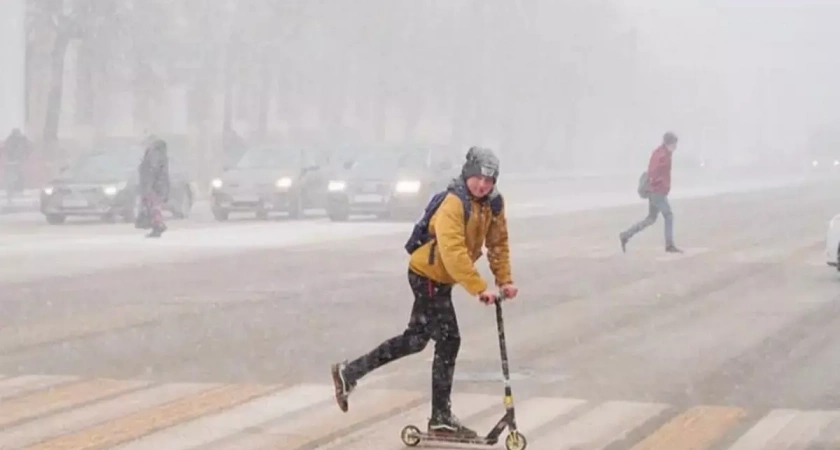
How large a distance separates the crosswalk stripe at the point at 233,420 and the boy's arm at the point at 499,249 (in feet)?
5.51

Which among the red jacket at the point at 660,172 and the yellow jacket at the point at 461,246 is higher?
the yellow jacket at the point at 461,246

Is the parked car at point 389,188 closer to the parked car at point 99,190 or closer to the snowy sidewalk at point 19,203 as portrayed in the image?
the parked car at point 99,190

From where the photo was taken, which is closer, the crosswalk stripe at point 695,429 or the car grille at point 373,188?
the crosswalk stripe at point 695,429

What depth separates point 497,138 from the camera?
9544 cm

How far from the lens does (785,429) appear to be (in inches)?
358

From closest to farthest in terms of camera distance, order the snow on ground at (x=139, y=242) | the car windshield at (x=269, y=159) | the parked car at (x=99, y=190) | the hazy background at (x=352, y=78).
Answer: the snow on ground at (x=139, y=242)
the parked car at (x=99, y=190)
the car windshield at (x=269, y=159)
the hazy background at (x=352, y=78)

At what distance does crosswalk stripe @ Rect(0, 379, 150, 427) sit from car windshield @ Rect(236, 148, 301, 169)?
24.8 meters

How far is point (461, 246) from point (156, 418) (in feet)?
7.50

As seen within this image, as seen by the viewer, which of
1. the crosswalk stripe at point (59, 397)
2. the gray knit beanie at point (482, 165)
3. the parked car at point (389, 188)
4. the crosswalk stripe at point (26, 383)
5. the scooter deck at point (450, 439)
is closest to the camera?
the gray knit beanie at point (482, 165)

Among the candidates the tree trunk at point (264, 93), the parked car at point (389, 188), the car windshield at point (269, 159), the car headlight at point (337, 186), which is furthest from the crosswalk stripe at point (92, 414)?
the tree trunk at point (264, 93)

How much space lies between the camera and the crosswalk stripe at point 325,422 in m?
8.59

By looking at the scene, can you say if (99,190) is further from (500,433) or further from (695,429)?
(500,433)

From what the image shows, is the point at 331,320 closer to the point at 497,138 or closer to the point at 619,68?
the point at 497,138

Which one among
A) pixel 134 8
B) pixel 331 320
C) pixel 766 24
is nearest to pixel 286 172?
pixel 331 320
